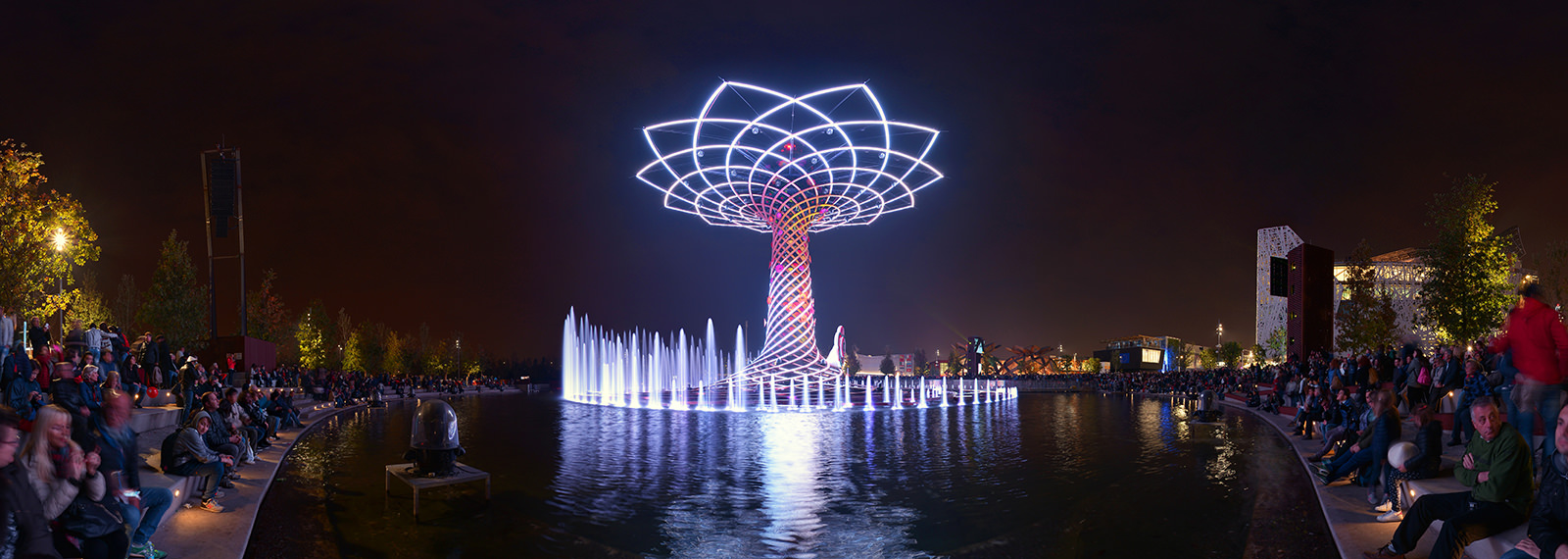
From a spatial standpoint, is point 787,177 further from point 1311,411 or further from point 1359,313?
point 1359,313

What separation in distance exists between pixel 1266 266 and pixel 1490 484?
144773 mm

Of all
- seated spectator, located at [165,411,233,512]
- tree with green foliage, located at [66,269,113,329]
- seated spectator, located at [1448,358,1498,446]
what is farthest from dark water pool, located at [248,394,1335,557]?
tree with green foliage, located at [66,269,113,329]

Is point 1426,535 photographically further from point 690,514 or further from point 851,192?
point 851,192

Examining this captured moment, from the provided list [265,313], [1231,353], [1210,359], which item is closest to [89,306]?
[265,313]

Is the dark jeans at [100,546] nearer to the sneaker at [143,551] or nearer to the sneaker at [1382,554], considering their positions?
the sneaker at [143,551]

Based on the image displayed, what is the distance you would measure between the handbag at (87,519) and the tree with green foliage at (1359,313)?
162 ft

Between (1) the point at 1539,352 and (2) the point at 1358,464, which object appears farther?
(2) the point at 1358,464

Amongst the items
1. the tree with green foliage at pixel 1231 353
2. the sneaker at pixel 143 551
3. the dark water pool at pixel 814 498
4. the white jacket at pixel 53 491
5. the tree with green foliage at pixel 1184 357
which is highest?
the white jacket at pixel 53 491

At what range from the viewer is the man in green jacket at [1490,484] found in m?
6.62

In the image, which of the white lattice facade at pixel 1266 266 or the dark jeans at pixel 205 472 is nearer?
the dark jeans at pixel 205 472

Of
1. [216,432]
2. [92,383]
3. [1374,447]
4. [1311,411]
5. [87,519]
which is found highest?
[92,383]

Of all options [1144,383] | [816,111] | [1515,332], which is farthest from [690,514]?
[1144,383]

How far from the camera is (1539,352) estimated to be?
8438 millimetres

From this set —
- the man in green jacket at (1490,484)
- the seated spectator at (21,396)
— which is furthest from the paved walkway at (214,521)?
the man in green jacket at (1490,484)
